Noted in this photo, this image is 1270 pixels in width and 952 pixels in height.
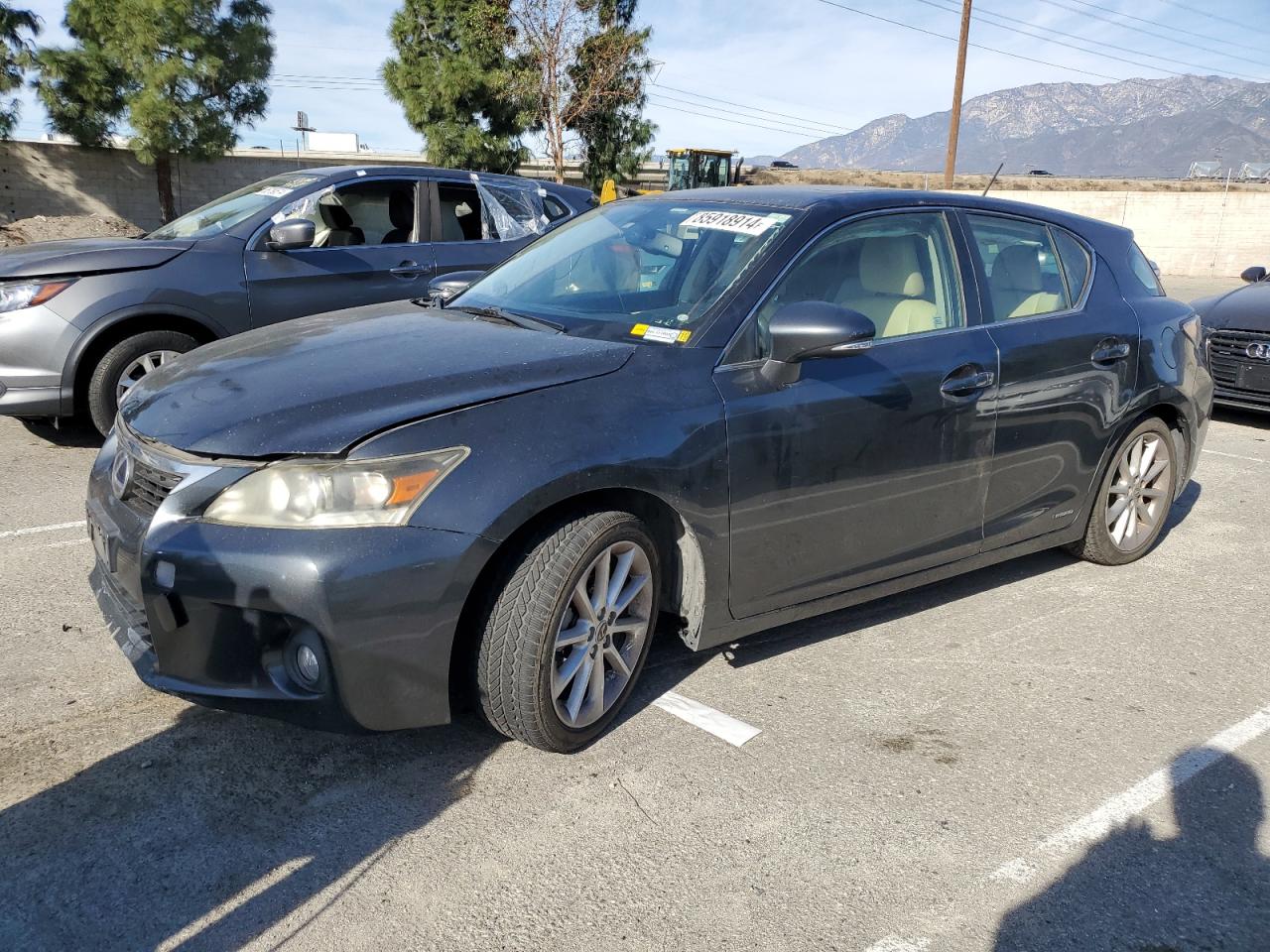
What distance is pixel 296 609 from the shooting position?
8.27ft

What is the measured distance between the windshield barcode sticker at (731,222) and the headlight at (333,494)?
157 cm

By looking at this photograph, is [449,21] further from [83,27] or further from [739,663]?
[739,663]

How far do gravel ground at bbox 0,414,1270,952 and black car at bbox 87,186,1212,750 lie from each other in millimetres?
279

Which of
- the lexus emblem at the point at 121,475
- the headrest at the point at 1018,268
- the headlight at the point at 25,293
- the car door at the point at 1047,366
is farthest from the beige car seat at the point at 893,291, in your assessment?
the headlight at the point at 25,293

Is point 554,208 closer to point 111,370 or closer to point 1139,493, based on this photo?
point 111,370

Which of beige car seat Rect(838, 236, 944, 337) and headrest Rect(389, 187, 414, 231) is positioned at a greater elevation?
headrest Rect(389, 187, 414, 231)

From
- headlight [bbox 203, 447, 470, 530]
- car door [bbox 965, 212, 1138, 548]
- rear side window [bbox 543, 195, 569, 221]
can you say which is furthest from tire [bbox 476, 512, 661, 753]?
rear side window [bbox 543, 195, 569, 221]

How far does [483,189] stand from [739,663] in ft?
16.3

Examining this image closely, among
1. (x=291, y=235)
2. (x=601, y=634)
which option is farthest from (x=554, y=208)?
(x=601, y=634)

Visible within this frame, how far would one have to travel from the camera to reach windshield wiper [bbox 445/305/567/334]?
3.48 metres

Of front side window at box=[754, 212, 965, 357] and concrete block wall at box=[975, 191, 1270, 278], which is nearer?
front side window at box=[754, 212, 965, 357]

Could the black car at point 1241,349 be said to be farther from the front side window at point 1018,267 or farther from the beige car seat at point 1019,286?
the beige car seat at point 1019,286

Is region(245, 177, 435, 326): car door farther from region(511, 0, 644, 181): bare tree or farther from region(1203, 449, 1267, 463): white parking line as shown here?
region(511, 0, 644, 181): bare tree

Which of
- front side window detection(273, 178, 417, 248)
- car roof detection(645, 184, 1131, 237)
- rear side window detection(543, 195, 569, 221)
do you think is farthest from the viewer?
rear side window detection(543, 195, 569, 221)
